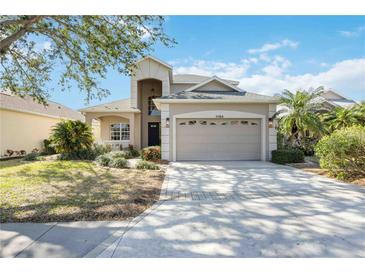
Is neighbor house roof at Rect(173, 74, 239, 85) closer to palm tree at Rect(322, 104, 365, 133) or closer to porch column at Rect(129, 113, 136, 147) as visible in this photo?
porch column at Rect(129, 113, 136, 147)

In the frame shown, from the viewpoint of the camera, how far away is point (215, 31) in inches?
275

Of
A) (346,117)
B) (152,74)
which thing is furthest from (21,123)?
(346,117)

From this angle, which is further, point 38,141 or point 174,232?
point 38,141

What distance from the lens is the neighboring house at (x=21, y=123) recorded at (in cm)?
1412

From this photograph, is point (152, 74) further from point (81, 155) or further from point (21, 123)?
point (21, 123)

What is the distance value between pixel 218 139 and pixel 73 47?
316 inches

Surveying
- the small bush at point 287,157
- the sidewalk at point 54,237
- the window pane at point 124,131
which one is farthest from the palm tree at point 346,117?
the sidewalk at point 54,237

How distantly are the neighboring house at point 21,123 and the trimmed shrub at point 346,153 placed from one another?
15019 millimetres

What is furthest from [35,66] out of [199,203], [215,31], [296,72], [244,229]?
[296,72]

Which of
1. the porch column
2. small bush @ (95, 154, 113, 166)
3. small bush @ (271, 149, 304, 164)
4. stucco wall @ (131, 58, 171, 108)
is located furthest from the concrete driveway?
stucco wall @ (131, 58, 171, 108)

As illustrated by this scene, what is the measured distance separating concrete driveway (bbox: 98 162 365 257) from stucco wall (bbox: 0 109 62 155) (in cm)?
1319
